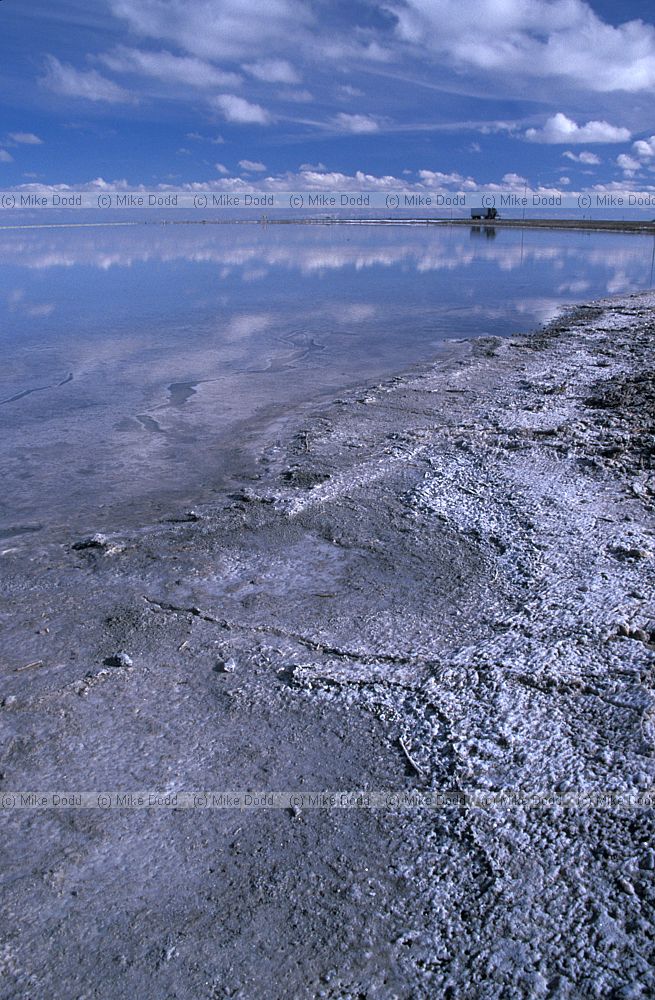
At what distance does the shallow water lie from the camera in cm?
465

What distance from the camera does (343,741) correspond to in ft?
7.32

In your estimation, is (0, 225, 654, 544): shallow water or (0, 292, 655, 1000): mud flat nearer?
(0, 292, 655, 1000): mud flat

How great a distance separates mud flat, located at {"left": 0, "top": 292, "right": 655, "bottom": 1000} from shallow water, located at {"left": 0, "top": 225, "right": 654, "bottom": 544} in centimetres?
86

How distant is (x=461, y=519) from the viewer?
3.71 m

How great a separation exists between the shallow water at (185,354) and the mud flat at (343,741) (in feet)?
2.81

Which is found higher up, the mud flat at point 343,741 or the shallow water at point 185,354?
the shallow water at point 185,354

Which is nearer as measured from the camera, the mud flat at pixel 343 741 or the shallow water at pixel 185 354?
the mud flat at pixel 343 741

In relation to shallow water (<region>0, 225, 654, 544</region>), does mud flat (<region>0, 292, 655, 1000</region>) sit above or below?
below

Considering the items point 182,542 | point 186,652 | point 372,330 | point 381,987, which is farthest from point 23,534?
point 372,330

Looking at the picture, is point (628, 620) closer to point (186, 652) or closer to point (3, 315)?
point (186, 652)

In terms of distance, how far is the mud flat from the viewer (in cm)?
160

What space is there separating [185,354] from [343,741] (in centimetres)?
730

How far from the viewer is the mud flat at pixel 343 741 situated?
1596mm

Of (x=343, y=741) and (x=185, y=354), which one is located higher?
(x=185, y=354)
